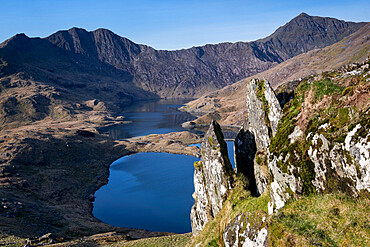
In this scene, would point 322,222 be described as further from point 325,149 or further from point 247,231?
point 247,231

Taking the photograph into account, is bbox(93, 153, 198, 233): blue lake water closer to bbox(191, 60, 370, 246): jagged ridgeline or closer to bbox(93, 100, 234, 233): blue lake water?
bbox(93, 100, 234, 233): blue lake water

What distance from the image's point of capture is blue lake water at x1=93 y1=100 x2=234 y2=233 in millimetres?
63375

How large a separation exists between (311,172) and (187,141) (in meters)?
133

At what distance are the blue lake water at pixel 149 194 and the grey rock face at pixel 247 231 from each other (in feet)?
151

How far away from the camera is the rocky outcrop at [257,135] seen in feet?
63.4

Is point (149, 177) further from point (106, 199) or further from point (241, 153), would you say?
point (241, 153)

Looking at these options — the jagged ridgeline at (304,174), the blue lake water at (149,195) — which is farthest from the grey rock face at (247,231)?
the blue lake water at (149,195)

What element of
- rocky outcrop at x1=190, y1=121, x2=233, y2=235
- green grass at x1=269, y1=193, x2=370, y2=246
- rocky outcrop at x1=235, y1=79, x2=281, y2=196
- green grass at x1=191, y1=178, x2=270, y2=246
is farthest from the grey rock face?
rocky outcrop at x1=190, y1=121, x2=233, y2=235

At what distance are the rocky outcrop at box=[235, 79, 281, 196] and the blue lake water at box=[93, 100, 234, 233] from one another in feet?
135

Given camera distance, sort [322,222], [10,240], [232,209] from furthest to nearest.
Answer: [10,240], [232,209], [322,222]

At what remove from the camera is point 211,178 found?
22156 mm

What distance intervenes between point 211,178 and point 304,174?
998cm

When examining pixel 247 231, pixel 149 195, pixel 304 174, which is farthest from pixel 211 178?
pixel 149 195

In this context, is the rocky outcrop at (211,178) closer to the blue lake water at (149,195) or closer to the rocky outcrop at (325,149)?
the rocky outcrop at (325,149)
